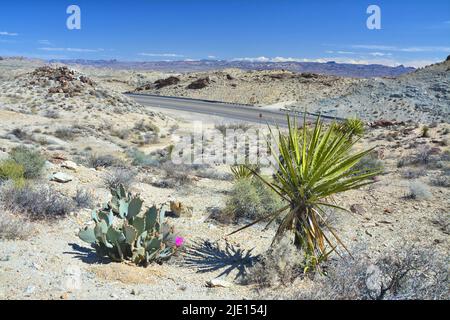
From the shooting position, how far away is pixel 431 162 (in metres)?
14.0

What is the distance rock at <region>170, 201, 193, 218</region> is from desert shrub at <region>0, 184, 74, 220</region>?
5.93 feet

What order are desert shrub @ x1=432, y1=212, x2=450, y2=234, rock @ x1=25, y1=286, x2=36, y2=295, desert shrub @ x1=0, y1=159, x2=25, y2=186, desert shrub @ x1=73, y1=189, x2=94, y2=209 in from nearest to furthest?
rock @ x1=25, y1=286, x2=36, y2=295
desert shrub @ x1=73, y1=189, x2=94, y2=209
desert shrub @ x1=0, y1=159, x2=25, y2=186
desert shrub @ x1=432, y1=212, x2=450, y2=234

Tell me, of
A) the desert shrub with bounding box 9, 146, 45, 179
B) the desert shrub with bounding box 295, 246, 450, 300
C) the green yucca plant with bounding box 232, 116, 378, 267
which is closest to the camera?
the desert shrub with bounding box 295, 246, 450, 300

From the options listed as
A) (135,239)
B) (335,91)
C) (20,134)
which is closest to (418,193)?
(135,239)

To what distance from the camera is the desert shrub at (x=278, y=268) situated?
4949 mm

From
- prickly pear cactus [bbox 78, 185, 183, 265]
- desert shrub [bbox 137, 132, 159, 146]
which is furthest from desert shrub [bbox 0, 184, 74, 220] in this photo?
desert shrub [bbox 137, 132, 159, 146]

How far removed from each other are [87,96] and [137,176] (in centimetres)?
1895

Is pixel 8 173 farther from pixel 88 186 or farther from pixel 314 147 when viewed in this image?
pixel 314 147

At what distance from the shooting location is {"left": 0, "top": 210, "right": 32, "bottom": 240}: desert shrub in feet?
17.8

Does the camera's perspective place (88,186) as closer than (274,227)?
No

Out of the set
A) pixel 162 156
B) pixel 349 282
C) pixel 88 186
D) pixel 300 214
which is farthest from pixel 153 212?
pixel 162 156

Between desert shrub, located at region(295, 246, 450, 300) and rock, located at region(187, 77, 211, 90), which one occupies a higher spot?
rock, located at region(187, 77, 211, 90)

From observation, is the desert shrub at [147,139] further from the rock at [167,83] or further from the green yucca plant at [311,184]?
the rock at [167,83]

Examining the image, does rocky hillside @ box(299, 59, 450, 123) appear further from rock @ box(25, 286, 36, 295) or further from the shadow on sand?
rock @ box(25, 286, 36, 295)
